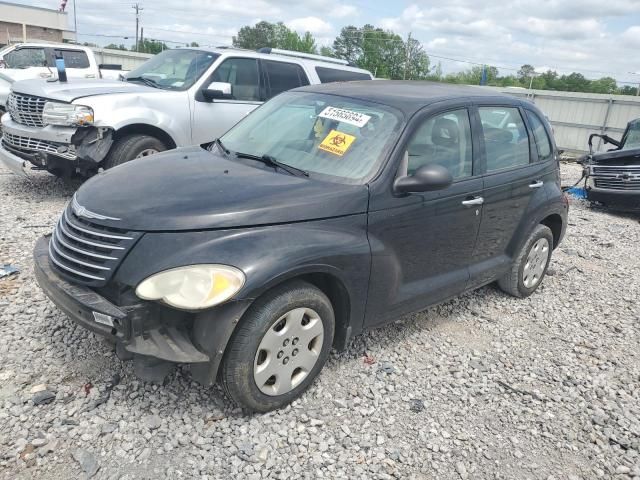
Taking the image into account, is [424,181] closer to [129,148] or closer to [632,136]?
[129,148]

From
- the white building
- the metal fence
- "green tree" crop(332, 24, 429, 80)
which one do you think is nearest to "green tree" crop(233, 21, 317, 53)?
"green tree" crop(332, 24, 429, 80)

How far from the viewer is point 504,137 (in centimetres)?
426

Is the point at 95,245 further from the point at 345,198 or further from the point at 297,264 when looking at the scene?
the point at 345,198

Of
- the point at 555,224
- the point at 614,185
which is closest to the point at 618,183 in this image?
the point at 614,185

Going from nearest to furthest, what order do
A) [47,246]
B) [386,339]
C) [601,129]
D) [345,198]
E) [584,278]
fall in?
[345,198] → [47,246] → [386,339] → [584,278] → [601,129]

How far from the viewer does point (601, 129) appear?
1769 cm

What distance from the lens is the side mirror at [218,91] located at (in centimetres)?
673

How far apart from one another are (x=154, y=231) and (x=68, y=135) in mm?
4134

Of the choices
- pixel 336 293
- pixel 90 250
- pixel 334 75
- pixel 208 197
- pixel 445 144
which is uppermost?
pixel 334 75

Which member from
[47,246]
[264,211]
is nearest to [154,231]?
[264,211]

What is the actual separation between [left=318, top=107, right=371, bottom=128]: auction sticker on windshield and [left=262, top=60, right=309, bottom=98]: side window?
4.13 meters

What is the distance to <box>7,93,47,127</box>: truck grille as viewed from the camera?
249 inches

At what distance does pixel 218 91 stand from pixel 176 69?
104 cm

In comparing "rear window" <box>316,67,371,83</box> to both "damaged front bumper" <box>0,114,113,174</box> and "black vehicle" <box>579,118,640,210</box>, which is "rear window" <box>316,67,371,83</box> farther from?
"black vehicle" <box>579,118,640,210</box>
